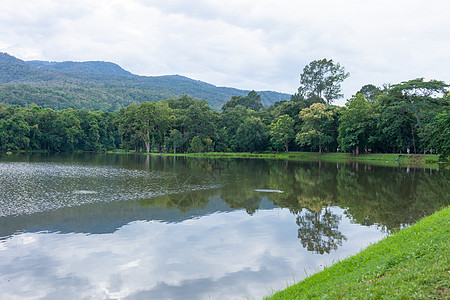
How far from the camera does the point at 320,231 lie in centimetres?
1397

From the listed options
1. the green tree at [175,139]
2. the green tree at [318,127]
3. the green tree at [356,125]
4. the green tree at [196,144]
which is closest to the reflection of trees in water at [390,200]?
the green tree at [356,125]

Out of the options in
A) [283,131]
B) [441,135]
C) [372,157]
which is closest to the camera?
[441,135]

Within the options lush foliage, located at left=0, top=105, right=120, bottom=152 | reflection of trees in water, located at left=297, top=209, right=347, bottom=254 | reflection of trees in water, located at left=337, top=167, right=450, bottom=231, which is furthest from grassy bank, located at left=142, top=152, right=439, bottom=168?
lush foliage, located at left=0, top=105, right=120, bottom=152

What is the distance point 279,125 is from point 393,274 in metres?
72.6

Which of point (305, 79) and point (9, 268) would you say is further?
point (305, 79)

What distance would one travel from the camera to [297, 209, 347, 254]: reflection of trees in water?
12.0 metres

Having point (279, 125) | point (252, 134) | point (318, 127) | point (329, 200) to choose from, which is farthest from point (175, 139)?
point (329, 200)

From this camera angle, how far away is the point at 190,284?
341 inches

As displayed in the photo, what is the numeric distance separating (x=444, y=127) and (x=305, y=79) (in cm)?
4504

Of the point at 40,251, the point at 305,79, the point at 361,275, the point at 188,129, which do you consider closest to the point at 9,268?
the point at 40,251

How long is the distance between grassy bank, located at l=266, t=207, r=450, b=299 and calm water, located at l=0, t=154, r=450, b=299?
154 centimetres

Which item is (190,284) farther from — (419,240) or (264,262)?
(419,240)

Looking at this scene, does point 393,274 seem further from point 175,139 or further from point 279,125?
point 175,139

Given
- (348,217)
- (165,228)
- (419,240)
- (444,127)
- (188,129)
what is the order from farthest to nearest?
(188,129)
(444,127)
(348,217)
(165,228)
(419,240)
